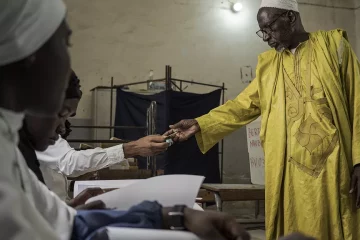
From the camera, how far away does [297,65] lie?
221 centimetres

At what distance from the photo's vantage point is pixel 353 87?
6.80ft

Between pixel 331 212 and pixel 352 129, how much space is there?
1.31 feet

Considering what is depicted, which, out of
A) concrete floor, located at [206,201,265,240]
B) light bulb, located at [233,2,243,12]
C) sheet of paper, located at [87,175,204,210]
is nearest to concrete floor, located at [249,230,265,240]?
concrete floor, located at [206,201,265,240]

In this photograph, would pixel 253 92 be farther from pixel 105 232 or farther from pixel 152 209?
pixel 105 232

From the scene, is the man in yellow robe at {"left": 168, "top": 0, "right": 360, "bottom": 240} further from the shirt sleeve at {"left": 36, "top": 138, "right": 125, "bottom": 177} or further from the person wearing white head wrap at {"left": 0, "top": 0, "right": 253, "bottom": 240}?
the person wearing white head wrap at {"left": 0, "top": 0, "right": 253, "bottom": 240}

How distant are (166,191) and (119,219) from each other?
12 centimetres

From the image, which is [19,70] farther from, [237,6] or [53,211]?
[237,6]

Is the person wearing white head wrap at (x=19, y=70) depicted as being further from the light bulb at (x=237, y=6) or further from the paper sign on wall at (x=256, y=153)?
the light bulb at (x=237, y=6)

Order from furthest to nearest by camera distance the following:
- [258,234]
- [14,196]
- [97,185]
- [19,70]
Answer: [258,234] → [97,185] → [19,70] → [14,196]

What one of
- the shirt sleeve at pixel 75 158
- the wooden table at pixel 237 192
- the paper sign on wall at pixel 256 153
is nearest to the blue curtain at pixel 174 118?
the paper sign on wall at pixel 256 153

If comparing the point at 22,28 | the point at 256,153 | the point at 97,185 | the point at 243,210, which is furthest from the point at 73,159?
the point at 243,210

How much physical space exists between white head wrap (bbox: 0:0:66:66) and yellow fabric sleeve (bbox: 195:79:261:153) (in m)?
1.80

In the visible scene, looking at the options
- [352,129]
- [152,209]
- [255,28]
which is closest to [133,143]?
[352,129]

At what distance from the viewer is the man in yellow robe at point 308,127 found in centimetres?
201
